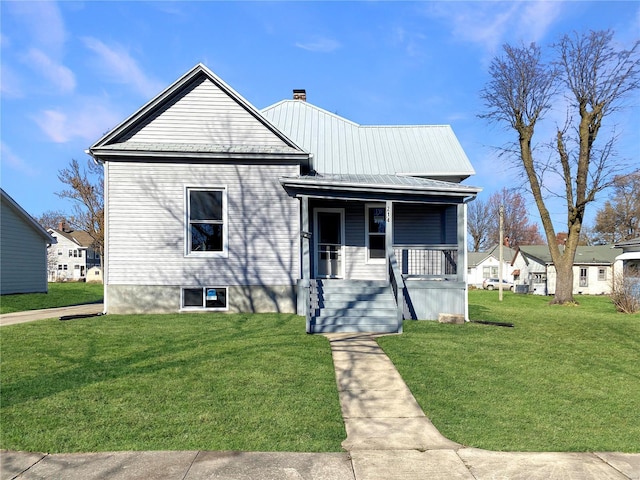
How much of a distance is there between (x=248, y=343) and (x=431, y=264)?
6899mm

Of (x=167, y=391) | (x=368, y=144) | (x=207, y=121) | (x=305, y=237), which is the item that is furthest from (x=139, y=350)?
(x=368, y=144)

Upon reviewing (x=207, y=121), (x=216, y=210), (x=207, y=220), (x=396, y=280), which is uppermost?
(x=207, y=121)

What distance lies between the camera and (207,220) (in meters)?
11.5

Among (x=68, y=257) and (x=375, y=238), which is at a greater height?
(x=375, y=238)

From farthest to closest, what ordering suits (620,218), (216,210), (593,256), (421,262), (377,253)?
(620,218)
(593,256)
(377,253)
(421,262)
(216,210)

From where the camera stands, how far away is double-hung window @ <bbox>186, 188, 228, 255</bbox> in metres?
11.4

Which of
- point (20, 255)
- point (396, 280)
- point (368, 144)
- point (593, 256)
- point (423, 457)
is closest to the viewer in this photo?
point (423, 457)

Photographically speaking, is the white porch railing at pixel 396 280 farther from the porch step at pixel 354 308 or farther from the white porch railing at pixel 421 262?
the white porch railing at pixel 421 262

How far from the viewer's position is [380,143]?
50.9ft

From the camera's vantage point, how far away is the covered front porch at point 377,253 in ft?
31.4

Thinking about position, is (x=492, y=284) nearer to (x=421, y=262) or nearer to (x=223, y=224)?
(x=421, y=262)

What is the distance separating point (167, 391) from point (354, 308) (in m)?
5.10

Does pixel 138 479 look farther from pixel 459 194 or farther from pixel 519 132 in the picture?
pixel 519 132

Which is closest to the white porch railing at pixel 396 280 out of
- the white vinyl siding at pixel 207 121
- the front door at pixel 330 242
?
the front door at pixel 330 242
